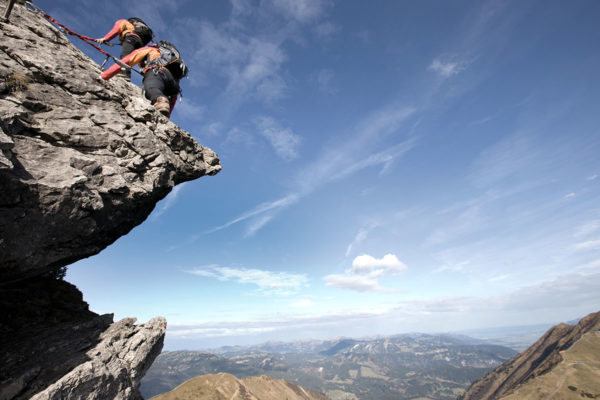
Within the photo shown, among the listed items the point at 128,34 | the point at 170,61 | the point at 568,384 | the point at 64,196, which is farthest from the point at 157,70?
the point at 568,384

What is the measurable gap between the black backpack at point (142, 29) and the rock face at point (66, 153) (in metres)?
4.86

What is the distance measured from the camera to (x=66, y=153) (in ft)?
43.0

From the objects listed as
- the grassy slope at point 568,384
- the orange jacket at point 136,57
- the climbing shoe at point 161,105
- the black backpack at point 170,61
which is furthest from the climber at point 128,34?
the grassy slope at point 568,384

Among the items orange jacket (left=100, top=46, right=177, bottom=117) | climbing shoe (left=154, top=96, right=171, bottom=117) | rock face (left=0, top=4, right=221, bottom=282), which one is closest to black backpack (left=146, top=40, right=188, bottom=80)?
orange jacket (left=100, top=46, right=177, bottom=117)

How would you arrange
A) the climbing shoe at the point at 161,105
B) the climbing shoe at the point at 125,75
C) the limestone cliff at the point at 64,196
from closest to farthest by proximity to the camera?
the limestone cliff at the point at 64,196
the climbing shoe at the point at 161,105
the climbing shoe at the point at 125,75

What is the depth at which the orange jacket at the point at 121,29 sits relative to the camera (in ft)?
65.1

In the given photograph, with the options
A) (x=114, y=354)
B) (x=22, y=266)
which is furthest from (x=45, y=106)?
(x=114, y=354)

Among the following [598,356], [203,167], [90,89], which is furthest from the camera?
[598,356]

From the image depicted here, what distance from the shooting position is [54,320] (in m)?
15.1

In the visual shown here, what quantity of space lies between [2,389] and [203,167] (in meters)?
16.0

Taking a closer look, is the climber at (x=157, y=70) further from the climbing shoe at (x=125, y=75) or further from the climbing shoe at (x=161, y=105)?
the climbing shoe at (x=125, y=75)

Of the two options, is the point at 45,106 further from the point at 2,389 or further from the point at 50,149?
the point at 2,389

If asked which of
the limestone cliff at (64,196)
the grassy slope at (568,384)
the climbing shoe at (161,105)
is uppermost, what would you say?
the climbing shoe at (161,105)

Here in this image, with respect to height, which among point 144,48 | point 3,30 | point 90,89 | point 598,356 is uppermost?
point 144,48
